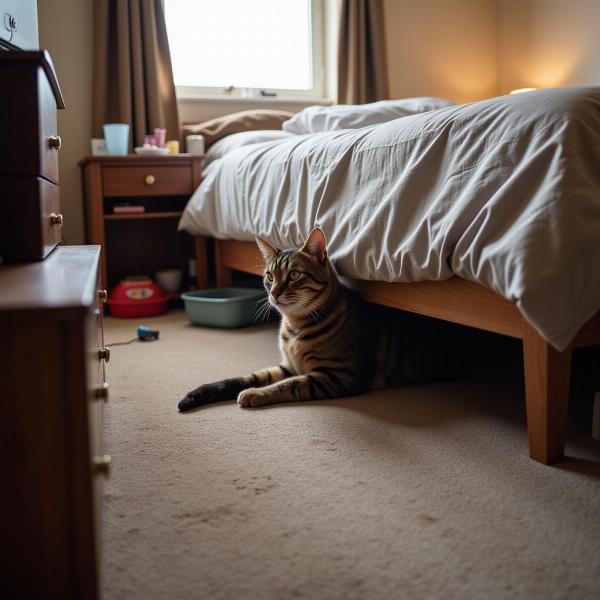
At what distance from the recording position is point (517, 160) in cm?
132

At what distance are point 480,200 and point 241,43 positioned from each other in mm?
3023

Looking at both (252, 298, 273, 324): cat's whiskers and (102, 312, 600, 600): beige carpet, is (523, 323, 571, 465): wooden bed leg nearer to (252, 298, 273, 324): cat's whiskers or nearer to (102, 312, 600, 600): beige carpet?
(102, 312, 600, 600): beige carpet

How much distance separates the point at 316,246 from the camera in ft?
5.90

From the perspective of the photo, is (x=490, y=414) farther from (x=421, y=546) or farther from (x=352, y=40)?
(x=352, y=40)

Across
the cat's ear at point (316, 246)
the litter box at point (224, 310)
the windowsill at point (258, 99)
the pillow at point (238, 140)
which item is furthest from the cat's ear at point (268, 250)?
the windowsill at point (258, 99)

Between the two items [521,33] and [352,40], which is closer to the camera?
[352,40]

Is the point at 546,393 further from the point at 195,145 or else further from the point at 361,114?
the point at 195,145

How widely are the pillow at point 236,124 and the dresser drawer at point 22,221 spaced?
2.43 metres


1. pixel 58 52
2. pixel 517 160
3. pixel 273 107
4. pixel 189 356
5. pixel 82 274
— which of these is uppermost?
pixel 58 52

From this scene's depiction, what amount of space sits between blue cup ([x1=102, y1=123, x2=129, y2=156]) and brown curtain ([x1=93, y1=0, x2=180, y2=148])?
21cm

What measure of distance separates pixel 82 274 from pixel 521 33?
13.3ft

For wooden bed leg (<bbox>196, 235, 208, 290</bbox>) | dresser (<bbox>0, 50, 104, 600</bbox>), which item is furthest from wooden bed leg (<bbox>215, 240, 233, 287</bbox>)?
dresser (<bbox>0, 50, 104, 600</bbox>)

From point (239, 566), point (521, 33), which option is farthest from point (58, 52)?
point (239, 566)

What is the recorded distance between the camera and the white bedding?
3.87ft
